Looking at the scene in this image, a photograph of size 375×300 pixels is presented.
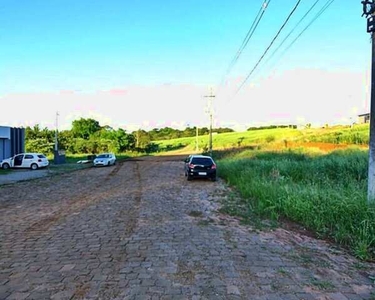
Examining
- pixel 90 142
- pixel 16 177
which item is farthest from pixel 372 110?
pixel 90 142

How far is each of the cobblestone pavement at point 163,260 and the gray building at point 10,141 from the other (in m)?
25.9

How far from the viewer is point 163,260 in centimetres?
562

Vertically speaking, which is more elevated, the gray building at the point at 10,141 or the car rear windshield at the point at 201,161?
the gray building at the point at 10,141

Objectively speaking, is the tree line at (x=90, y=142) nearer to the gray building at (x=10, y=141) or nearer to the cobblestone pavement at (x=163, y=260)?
the gray building at (x=10, y=141)

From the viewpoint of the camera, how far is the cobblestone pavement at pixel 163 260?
4410 millimetres

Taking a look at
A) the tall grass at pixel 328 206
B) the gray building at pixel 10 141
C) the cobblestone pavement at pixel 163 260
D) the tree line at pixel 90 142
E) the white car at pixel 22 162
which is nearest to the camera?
the cobblestone pavement at pixel 163 260

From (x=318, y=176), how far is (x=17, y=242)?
444 inches

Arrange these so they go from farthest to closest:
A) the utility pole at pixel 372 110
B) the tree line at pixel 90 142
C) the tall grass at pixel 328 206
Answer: the tree line at pixel 90 142
the utility pole at pixel 372 110
the tall grass at pixel 328 206

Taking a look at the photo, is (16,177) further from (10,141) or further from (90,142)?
(90,142)

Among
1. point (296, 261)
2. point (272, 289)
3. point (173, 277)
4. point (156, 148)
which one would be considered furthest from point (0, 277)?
point (156, 148)

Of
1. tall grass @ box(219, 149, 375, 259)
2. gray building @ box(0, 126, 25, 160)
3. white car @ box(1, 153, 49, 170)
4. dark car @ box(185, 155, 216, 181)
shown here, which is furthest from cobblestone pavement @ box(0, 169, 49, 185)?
tall grass @ box(219, 149, 375, 259)

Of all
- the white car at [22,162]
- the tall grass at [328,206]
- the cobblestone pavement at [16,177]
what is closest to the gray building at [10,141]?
the white car at [22,162]

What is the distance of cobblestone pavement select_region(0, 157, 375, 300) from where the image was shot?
4.41m

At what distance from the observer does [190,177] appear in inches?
795
